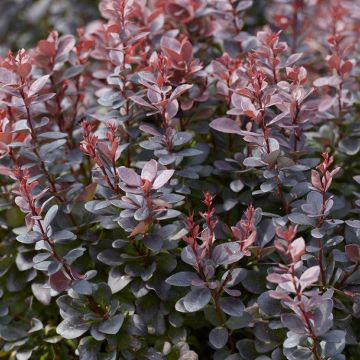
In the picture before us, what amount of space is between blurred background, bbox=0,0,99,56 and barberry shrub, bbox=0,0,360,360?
2.23 m

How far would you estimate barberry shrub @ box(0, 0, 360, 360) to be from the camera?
1475 mm

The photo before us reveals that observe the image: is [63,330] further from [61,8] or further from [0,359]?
[61,8]

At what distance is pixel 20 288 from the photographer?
5.99 ft

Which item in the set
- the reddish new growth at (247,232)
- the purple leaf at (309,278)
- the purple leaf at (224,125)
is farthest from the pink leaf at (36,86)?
the purple leaf at (309,278)

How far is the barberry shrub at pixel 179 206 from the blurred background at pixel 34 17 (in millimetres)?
2227

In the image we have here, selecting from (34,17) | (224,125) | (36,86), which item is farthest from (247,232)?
(34,17)

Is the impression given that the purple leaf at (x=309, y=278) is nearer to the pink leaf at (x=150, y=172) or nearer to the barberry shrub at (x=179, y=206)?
the barberry shrub at (x=179, y=206)

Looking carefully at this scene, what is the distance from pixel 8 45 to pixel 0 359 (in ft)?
9.08

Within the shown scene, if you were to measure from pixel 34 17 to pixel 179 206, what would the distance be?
280cm

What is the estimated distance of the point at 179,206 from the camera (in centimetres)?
183

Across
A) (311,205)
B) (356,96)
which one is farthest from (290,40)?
(311,205)

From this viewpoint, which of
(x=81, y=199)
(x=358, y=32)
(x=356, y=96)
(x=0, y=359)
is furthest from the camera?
(x=358, y=32)

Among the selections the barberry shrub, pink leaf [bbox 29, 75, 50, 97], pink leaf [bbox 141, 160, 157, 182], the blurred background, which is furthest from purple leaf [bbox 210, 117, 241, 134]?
the blurred background

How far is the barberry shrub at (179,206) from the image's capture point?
1.47m
